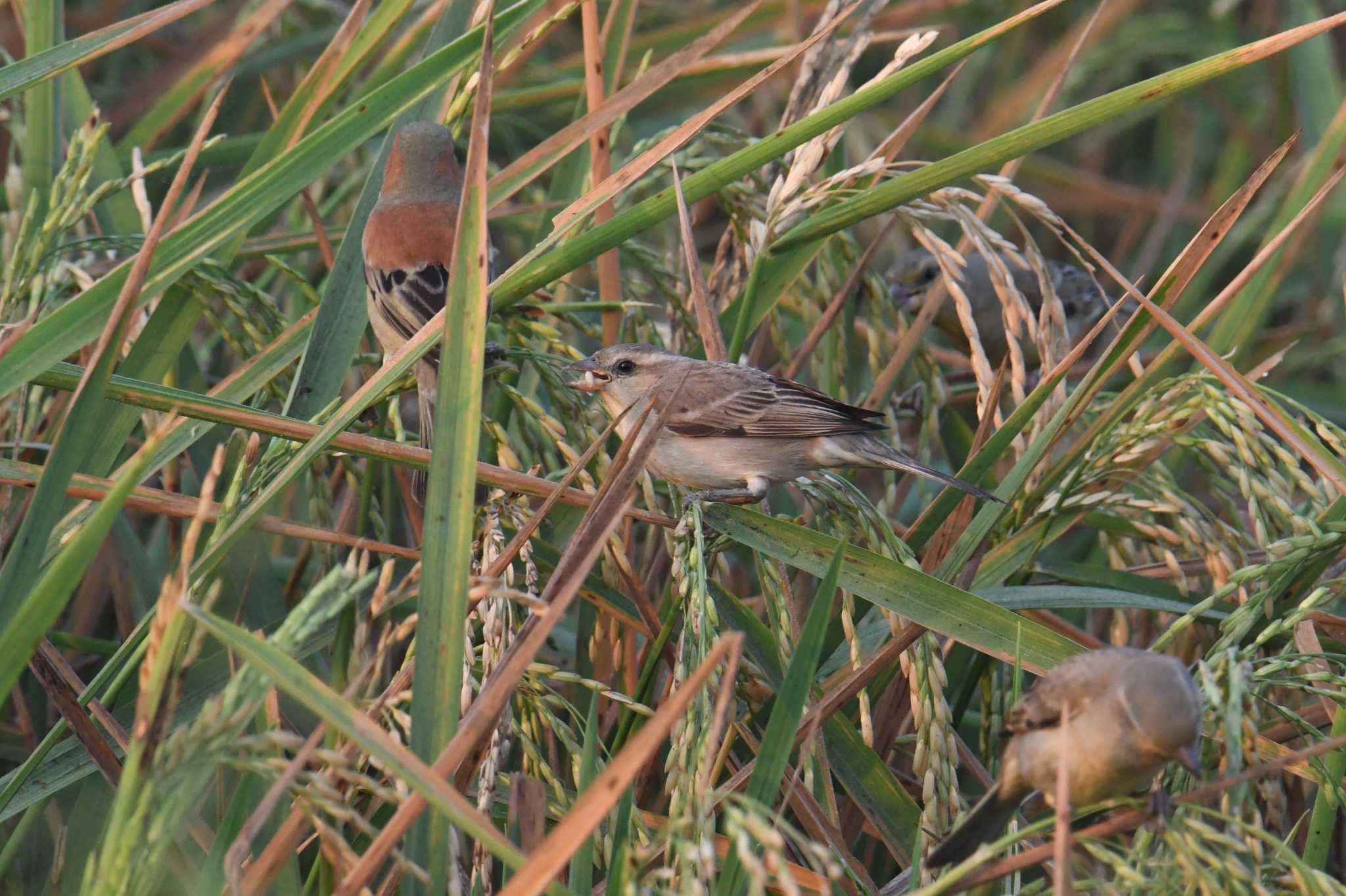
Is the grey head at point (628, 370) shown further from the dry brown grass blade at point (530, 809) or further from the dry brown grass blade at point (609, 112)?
the dry brown grass blade at point (530, 809)

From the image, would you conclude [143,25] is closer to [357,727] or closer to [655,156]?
[655,156]

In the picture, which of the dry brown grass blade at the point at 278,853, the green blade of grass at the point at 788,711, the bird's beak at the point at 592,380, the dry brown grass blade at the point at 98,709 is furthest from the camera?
the bird's beak at the point at 592,380

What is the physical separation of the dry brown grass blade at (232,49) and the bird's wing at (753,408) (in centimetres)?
155

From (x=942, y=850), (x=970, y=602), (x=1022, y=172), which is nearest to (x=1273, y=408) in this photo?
(x=970, y=602)

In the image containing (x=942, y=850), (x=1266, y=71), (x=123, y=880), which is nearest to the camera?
(x=123, y=880)

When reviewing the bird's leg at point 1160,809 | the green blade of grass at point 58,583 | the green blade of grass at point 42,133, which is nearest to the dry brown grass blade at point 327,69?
the green blade of grass at point 42,133

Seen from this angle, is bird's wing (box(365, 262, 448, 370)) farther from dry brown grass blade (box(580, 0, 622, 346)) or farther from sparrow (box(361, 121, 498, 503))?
dry brown grass blade (box(580, 0, 622, 346))

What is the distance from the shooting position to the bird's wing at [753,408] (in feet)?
11.1

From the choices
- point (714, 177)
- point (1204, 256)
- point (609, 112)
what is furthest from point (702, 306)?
point (1204, 256)

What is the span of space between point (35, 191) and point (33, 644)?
51.5 inches

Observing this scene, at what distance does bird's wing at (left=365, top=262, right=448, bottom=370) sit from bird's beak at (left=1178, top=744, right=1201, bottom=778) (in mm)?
2456

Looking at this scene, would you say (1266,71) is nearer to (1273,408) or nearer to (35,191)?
(1273,408)

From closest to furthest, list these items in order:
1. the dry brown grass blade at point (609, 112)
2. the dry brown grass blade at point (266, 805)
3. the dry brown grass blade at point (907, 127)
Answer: the dry brown grass blade at point (266, 805) → the dry brown grass blade at point (609, 112) → the dry brown grass blade at point (907, 127)

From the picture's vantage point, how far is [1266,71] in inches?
292
